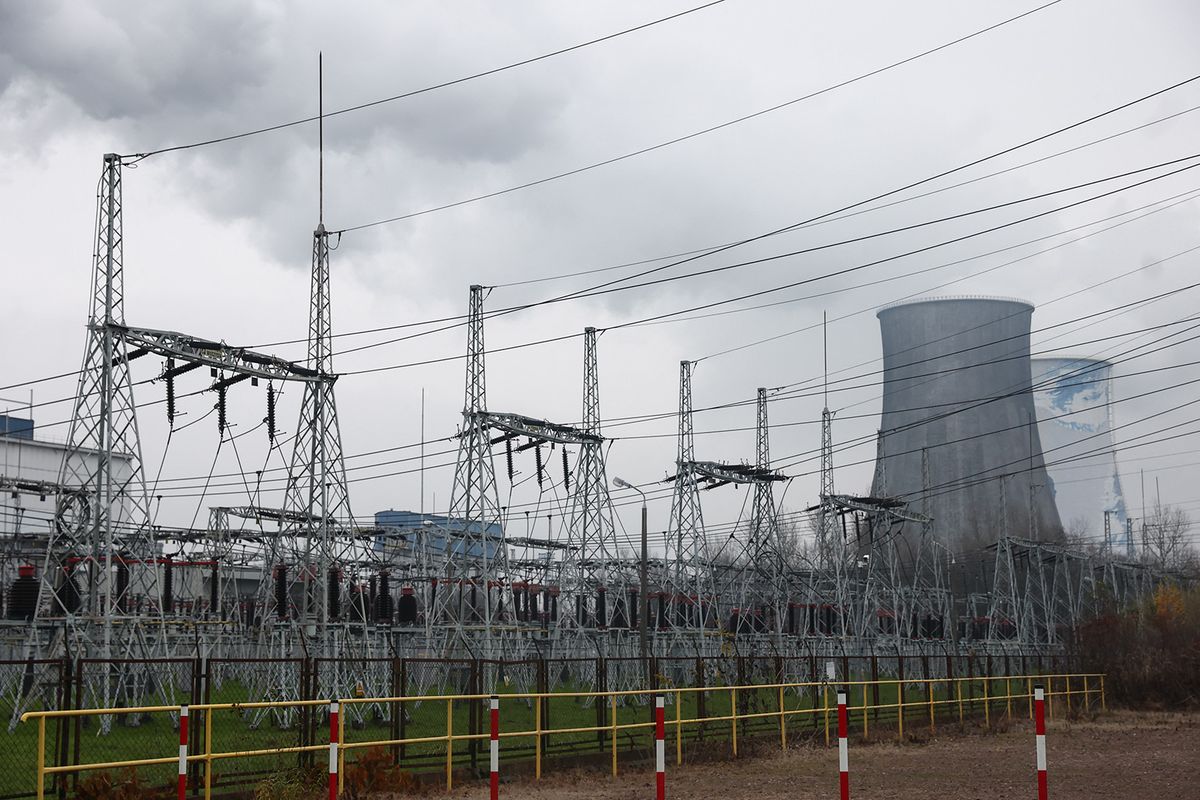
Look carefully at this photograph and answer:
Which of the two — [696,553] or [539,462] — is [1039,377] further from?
[539,462]

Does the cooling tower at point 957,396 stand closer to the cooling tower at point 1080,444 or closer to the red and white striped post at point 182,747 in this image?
the cooling tower at point 1080,444

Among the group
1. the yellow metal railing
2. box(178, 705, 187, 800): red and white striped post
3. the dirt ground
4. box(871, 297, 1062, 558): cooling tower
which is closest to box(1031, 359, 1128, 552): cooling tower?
box(871, 297, 1062, 558): cooling tower

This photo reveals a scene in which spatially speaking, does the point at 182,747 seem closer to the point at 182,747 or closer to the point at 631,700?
the point at 182,747

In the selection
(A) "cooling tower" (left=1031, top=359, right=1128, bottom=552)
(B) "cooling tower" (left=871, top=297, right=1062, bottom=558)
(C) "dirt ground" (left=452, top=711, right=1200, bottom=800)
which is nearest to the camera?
(C) "dirt ground" (left=452, top=711, right=1200, bottom=800)

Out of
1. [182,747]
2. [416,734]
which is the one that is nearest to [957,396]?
[416,734]

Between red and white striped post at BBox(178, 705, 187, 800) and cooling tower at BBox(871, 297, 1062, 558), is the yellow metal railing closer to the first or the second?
red and white striped post at BBox(178, 705, 187, 800)

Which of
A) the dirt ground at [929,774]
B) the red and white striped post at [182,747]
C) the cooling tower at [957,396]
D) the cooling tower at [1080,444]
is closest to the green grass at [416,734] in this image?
the dirt ground at [929,774]

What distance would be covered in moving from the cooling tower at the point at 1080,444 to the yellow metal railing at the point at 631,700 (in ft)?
164

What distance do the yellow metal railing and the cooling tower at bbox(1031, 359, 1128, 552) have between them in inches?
1967

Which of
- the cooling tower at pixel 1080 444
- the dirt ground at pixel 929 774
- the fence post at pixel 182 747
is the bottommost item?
the dirt ground at pixel 929 774

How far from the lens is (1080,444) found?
9131 centimetres

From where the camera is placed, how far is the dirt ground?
1742 centimetres

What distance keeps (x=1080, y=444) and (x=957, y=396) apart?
21.2m

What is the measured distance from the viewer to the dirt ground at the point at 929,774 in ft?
57.2
